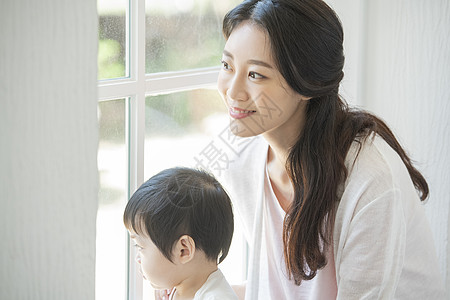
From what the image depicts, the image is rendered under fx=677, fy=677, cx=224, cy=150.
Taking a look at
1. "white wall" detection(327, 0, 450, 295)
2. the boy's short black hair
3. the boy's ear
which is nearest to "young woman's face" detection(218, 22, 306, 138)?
the boy's short black hair

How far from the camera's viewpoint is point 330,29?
1388 mm

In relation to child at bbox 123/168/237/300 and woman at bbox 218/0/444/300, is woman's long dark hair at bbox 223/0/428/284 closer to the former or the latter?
woman at bbox 218/0/444/300

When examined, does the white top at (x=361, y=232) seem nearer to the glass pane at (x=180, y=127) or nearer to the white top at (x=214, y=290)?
the glass pane at (x=180, y=127)

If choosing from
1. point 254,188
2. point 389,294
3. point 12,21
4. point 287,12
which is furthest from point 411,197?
point 12,21

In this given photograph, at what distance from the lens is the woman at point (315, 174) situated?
4.49 ft

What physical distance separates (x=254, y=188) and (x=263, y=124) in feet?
1.18

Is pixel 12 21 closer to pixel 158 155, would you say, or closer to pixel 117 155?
pixel 117 155

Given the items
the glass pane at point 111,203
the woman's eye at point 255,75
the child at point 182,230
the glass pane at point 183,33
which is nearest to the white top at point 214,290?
the child at point 182,230

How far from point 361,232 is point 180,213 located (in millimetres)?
395

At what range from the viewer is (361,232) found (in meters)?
1.44

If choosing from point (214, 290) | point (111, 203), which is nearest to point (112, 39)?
point (111, 203)

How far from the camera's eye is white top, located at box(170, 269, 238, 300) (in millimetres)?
1363

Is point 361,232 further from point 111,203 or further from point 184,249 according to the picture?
point 111,203

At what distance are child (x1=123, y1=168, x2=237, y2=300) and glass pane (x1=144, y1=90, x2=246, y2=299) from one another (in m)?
0.29
